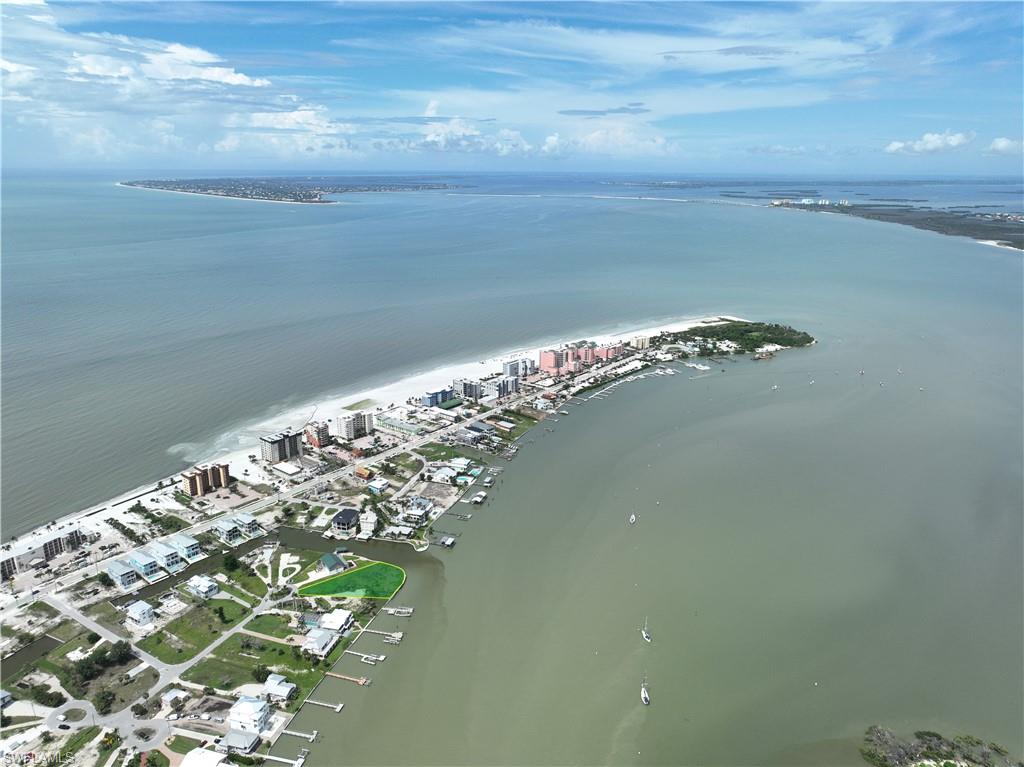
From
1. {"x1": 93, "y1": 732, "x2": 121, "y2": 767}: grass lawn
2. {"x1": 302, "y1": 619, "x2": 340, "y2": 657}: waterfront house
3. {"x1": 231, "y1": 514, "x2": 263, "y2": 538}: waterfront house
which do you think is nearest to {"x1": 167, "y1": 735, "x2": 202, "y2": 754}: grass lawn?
{"x1": 93, "y1": 732, "x2": 121, "y2": 767}: grass lawn

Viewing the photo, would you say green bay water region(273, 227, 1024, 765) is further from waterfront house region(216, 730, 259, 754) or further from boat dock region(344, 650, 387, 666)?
waterfront house region(216, 730, 259, 754)

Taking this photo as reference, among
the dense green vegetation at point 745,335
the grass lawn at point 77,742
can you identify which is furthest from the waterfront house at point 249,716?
the dense green vegetation at point 745,335

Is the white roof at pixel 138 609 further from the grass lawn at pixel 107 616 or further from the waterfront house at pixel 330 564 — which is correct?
the waterfront house at pixel 330 564

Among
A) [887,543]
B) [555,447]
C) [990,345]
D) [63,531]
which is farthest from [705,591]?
[990,345]

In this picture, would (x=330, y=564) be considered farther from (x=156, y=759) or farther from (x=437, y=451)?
(x=437, y=451)

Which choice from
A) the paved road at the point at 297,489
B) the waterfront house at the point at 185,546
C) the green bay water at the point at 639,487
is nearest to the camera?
the green bay water at the point at 639,487
